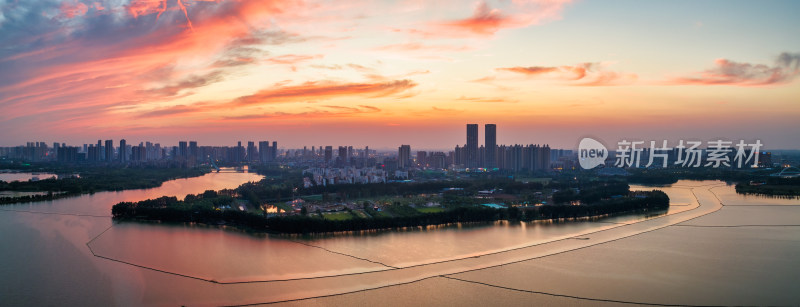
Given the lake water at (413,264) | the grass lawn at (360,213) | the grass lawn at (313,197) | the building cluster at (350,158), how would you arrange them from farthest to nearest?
the building cluster at (350,158)
the grass lawn at (313,197)
the grass lawn at (360,213)
the lake water at (413,264)

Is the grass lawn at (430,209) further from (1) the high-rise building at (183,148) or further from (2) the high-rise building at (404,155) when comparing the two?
(1) the high-rise building at (183,148)

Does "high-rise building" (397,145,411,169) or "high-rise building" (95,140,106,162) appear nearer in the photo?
"high-rise building" (397,145,411,169)

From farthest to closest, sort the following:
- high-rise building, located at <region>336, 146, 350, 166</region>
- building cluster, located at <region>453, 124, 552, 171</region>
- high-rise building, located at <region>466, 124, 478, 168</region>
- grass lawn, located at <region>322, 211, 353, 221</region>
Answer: high-rise building, located at <region>336, 146, 350, 166</region> < high-rise building, located at <region>466, 124, 478, 168</region> < building cluster, located at <region>453, 124, 552, 171</region> < grass lawn, located at <region>322, 211, 353, 221</region>

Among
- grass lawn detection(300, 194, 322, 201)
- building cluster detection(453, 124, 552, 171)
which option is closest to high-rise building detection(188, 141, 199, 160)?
building cluster detection(453, 124, 552, 171)

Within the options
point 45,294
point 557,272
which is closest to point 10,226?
point 45,294

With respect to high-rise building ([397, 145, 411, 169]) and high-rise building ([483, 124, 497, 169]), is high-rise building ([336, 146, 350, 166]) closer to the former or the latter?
high-rise building ([397, 145, 411, 169])

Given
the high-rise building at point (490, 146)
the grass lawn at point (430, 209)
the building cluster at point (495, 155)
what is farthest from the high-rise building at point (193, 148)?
the grass lawn at point (430, 209)
